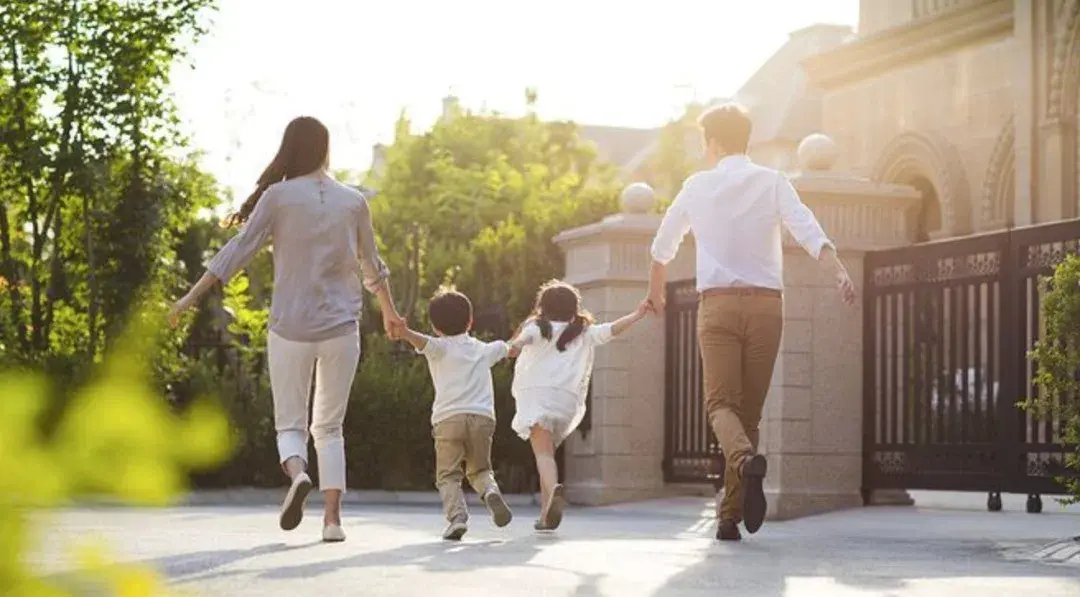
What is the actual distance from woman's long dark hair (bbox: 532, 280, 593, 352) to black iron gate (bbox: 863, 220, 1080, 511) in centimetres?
232

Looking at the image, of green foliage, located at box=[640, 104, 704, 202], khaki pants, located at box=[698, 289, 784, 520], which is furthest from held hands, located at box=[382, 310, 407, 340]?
green foliage, located at box=[640, 104, 704, 202]

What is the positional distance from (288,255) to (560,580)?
2542mm

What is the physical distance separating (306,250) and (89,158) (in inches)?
387

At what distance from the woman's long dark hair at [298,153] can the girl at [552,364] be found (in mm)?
1897

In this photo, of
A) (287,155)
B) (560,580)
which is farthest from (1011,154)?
(560,580)

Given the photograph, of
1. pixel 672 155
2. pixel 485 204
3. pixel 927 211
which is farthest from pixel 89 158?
pixel 672 155

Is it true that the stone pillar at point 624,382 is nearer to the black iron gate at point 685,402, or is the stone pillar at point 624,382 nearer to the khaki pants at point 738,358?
the black iron gate at point 685,402

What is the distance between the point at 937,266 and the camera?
1137 centimetres

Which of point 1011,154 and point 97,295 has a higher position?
point 1011,154

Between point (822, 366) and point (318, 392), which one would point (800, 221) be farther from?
point (822, 366)

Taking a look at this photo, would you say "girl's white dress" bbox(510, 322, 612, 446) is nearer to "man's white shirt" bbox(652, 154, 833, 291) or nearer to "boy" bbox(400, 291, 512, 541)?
"boy" bbox(400, 291, 512, 541)

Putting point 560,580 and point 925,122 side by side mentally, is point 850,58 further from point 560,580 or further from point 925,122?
point 560,580

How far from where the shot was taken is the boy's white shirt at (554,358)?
10.1 meters

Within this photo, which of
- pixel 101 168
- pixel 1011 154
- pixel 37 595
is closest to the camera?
pixel 37 595
